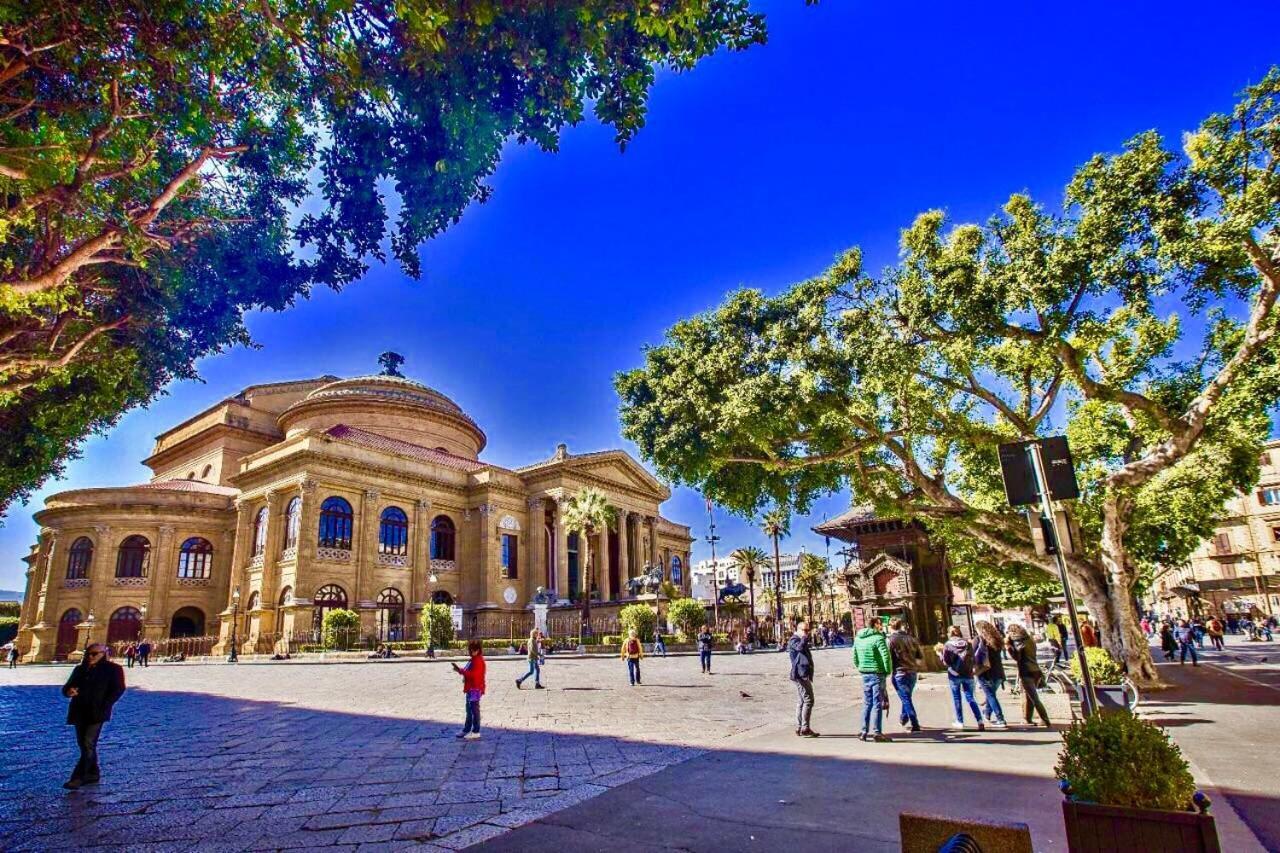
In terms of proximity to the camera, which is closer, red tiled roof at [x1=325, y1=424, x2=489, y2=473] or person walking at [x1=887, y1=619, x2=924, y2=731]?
person walking at [x1=887, y1=619, x2=924, y2=731]

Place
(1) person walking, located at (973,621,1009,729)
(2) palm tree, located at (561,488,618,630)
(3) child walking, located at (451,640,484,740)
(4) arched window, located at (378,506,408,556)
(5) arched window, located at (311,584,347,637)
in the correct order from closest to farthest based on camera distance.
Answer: (3) child walking, located at (451,640,484,740) < (1) person walking, located at (973,621,1009,729) < (5) arched window, located at (311,584,347,637) < (4) arched window, located at (378,506,408,556) < (2) palm tree, located at (561,488,618,630)

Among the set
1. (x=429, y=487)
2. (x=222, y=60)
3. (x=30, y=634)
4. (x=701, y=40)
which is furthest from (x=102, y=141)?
(x=30, y=634)

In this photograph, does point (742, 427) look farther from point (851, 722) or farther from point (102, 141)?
point (102, 141)

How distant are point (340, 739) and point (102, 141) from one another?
7.40 meters

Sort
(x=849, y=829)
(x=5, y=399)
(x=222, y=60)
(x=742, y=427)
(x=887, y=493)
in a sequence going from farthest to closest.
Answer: (x=887, y=493), (x=742, y=427), (x=5, y=399), (x=222, y=60), (x=849, y=829)

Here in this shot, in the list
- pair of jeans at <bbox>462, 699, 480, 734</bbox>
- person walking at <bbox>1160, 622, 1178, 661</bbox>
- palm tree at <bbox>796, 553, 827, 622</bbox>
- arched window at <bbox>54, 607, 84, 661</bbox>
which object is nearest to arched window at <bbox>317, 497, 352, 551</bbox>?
arched window at <bbox>54, 607, 84, 661</bbox>

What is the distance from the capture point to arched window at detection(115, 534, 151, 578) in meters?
36.1

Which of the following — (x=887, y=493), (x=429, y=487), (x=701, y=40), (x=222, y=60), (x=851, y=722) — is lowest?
(x=851, y=722)

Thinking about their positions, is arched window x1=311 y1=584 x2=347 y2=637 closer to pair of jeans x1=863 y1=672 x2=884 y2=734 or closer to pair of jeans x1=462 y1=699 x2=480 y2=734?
pair of jeans x1=462 y1=699 x2=480 y2=734

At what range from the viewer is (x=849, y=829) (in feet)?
14.8

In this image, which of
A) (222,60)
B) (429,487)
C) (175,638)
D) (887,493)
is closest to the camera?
(222,60)

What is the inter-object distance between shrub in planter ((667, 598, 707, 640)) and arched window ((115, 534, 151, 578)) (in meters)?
29.3

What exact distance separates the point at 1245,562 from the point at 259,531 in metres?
64.9

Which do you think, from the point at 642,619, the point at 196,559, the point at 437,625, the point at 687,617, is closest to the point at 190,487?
the point at 196,559
